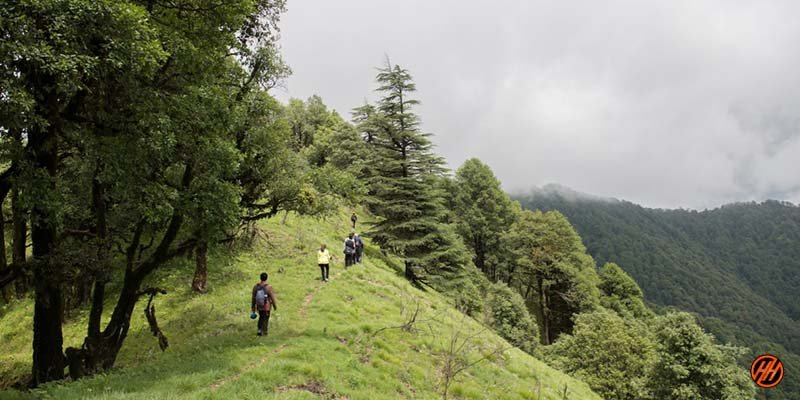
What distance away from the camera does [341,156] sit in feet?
174

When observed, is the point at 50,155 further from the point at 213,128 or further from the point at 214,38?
the point at 214,38

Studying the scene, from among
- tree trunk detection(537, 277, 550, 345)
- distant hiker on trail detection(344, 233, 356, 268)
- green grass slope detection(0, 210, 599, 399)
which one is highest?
distant hiker on trail detection(344, 233, 356, 268)

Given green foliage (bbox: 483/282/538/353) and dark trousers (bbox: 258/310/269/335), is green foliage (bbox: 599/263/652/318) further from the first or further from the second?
dark trousers (bbox: 258/310/269/335)

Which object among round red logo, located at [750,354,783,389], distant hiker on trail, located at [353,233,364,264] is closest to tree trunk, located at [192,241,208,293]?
distant hiker on trail, located at [353,233,364,264]

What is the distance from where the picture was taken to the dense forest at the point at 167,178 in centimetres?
846

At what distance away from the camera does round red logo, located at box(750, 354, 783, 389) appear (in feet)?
20.6

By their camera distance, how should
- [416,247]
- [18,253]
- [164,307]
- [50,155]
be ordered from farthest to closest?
1. [416,247]
2. [164,307]
3. [18,253]
4. [50,155]

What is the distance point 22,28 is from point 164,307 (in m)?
14.7

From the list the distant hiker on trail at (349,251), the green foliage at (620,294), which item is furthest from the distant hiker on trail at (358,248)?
the green foliage at (620,294)

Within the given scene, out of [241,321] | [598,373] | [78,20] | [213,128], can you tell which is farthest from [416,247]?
[78,20]

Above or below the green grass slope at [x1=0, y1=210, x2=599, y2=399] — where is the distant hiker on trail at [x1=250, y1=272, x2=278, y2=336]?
above

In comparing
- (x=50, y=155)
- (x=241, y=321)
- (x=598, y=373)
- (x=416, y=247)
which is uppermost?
(x=50, y=155)

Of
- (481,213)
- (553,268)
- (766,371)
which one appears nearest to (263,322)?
(766,371)

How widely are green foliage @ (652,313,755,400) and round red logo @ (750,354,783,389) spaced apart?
73.5ft
